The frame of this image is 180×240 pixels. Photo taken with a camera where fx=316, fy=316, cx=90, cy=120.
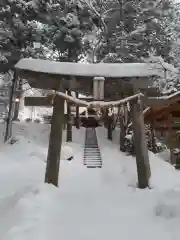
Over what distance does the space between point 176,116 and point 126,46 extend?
7180 mm

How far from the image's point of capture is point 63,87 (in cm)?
933

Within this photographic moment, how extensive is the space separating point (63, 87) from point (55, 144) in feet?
5.60

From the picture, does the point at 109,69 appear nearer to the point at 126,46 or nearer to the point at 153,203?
the point at 153,203

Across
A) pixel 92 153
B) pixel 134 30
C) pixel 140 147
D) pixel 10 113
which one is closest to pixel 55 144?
pixel 140 147

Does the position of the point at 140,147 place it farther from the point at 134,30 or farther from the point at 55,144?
the point at 134,30

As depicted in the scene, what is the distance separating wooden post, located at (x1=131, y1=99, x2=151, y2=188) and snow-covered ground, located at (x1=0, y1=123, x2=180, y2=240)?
370 mm

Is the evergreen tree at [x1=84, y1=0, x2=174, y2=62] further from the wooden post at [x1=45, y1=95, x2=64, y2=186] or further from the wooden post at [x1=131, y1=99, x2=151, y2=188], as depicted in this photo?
the wooden post at [x1=45, y1=95, x2=64, y2=186]

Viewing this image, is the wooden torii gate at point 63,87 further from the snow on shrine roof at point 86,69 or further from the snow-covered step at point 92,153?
the snow-covered step at point 92,153

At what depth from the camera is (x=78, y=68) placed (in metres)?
9.09

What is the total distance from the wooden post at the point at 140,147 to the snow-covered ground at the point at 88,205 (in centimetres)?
37

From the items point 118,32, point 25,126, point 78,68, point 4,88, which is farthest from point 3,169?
point 4,88

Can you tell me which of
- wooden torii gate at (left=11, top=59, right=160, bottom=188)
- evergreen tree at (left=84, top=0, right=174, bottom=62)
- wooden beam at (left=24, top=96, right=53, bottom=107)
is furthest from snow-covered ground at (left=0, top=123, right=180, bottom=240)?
evergreen tree at (left=84, top=0, right=174, bottom=62)

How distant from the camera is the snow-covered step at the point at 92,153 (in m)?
16.8

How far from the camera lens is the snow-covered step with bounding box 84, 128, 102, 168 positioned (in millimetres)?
16797
